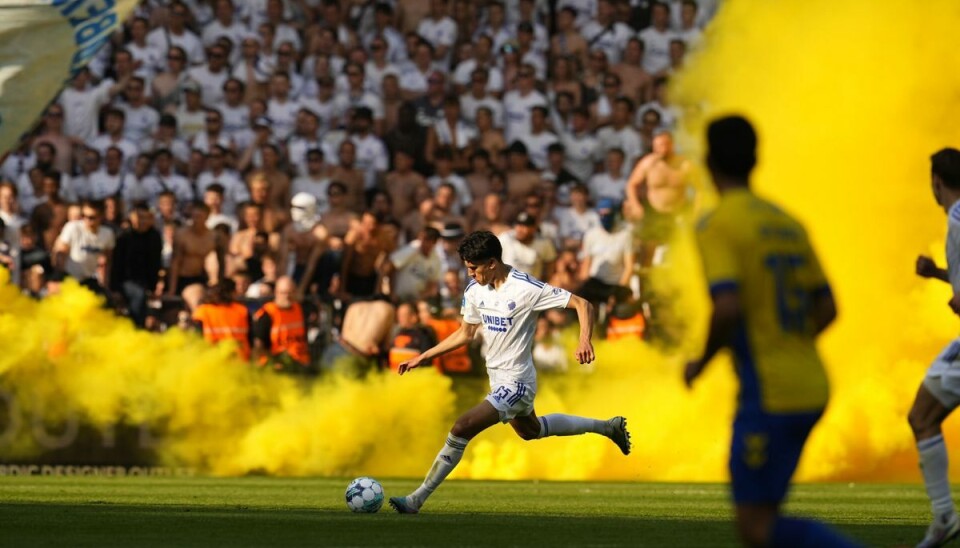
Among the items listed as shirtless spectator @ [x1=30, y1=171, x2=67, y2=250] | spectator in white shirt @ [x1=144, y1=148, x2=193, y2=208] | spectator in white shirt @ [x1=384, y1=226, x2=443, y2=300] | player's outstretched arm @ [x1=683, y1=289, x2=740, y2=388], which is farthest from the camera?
spectator in white shirt @ [x1=144, y1=148, x2=193, y2=208]

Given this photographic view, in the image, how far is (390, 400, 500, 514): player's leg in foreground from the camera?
36.5 ft

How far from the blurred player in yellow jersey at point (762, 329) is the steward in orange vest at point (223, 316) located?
11362 mm

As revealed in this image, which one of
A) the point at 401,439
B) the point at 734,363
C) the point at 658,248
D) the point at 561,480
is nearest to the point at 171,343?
the point at 401,439

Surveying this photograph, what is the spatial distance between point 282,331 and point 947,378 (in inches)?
379

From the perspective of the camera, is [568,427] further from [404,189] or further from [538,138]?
[538,138]

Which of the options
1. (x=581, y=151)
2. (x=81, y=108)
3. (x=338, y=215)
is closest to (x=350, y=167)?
(x=338, y=215)

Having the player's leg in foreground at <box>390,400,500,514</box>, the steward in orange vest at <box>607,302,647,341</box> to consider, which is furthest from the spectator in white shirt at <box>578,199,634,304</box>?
the player's leg in foreground at <box>390,400,500,514</box>

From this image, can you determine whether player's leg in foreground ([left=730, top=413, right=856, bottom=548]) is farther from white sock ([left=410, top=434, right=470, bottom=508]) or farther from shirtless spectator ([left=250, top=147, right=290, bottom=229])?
shirtless spectator ([left=250, top=147, right=290, bottom=229])

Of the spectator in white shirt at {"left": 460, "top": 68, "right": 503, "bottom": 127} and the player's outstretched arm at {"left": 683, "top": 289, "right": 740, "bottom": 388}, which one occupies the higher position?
the player's outstretched arm at {"left": 683, "top": 289, "right": 740, "bottom": 388}

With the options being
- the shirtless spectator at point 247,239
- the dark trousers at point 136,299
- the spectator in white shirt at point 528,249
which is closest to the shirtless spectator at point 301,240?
the shirtless spectator at point 247,239

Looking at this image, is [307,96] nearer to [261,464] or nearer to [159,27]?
[159,27]

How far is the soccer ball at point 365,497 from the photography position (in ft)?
36.9

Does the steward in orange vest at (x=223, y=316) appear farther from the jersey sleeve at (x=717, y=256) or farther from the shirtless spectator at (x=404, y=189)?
the jersey sleeve at (x=717, y=256)

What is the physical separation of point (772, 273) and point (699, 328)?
11403 mm
